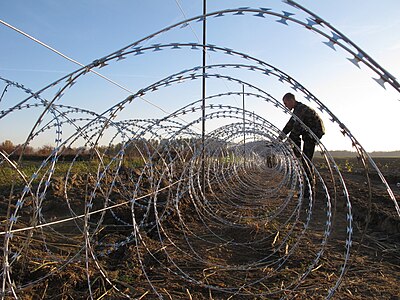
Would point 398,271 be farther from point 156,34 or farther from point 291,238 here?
point 156,34

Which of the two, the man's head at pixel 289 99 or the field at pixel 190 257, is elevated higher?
the man's head at pixel 289 99

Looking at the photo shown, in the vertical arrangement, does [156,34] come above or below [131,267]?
above

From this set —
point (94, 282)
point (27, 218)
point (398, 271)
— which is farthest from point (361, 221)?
point (27, 218)

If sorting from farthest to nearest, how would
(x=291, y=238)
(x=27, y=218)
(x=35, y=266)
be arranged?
(x=27, y=218), (x=291, y=238), (x=35, y=266)

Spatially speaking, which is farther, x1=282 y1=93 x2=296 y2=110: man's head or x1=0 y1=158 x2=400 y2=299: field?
x1=282 y1=93 x2=296 y2=110: man's head

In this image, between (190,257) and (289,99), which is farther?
(289,99)

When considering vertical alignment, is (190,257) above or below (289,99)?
below

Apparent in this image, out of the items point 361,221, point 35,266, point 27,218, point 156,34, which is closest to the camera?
point 156,34

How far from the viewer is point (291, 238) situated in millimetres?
5816

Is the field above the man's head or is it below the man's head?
below

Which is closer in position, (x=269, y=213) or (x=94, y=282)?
(x=94, y=282)

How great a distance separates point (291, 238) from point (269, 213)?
192 centimetres

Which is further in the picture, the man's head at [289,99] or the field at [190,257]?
the man's head at [289,99]

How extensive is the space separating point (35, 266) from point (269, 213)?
4724 millimetres
